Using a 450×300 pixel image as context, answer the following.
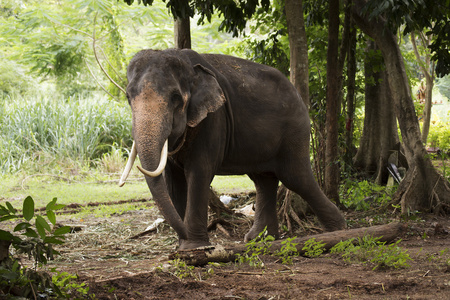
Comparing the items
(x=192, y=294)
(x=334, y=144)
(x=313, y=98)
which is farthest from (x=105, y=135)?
(x=192, y=294)

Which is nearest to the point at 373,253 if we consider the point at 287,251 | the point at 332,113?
the point at 287,251

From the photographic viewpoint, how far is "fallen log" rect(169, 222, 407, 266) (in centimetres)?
468

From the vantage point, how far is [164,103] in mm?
5285

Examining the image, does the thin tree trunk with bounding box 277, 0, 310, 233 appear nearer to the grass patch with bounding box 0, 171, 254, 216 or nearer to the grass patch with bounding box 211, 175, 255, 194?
the grass patch with bounding box 0, 171, 254, 216

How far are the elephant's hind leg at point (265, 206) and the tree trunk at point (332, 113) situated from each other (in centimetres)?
161

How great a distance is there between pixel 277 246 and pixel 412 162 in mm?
4001

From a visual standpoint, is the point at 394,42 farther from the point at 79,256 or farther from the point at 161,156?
the point at 79,256

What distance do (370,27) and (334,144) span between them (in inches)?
77.1

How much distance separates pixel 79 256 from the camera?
5949 millimetres

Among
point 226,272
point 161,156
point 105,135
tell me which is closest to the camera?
point 226,272

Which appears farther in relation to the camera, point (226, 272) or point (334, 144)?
point (334, 144)

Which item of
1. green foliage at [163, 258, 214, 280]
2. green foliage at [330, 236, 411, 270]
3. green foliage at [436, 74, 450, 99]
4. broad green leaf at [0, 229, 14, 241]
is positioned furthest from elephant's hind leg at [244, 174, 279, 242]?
green foliage at [436, 74, 450, 99]

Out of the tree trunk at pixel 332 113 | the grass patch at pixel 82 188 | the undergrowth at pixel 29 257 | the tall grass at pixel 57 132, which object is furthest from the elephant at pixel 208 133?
the tall grass at pixel 57 132

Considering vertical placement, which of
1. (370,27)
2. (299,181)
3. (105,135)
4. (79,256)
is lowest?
(79,256)
